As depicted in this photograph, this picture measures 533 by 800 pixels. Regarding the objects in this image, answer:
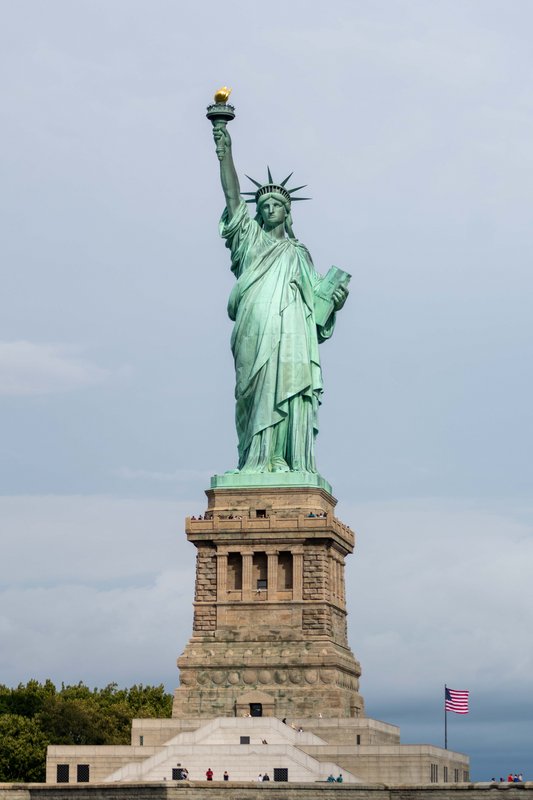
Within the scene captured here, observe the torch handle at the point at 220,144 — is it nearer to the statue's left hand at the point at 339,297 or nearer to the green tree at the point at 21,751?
the statue's left hand at the point at 339,297

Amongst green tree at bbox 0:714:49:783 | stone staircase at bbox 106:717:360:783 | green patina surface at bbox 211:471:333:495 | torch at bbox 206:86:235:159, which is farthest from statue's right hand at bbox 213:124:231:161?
green tree at bbox 0:714:49:783

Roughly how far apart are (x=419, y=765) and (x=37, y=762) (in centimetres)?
1627

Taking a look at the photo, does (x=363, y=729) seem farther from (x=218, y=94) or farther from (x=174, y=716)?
(x=218, y=94)

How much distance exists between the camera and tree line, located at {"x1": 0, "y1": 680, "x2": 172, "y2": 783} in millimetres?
75125

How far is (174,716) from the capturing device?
69.1 meters

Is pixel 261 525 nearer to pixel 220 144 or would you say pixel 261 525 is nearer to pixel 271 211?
pixel 271 211

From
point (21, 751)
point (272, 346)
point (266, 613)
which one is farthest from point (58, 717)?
point (272, 346)

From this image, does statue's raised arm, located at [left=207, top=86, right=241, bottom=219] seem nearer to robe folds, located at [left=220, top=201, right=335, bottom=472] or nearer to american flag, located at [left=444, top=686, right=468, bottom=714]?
robe folds, located at [left=220, top=201, right=335, bottom=472]

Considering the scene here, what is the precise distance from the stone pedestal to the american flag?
2.83 metres

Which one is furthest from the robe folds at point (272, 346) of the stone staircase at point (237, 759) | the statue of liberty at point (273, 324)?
the stone staircase at point (237, 759)

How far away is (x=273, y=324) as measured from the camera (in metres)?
73.1

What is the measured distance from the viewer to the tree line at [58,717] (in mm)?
75125

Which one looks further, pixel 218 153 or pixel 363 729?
pixel 218 153

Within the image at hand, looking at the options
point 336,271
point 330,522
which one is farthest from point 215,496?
point 336,271
